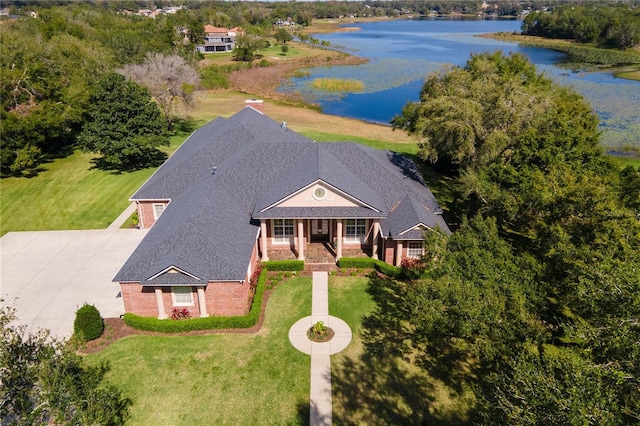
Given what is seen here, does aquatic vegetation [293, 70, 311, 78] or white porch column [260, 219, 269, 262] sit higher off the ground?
aquatic vegetation [293, 70, 311, 78]

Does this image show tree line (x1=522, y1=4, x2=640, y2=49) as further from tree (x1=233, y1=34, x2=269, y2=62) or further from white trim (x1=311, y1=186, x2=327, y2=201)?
white trim (x1=311, y1=186, x2=327, y2=201)

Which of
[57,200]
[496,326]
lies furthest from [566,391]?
[57,200]

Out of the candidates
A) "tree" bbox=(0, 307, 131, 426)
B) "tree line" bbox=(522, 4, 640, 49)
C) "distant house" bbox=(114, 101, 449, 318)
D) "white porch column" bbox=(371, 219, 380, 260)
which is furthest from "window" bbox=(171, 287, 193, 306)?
"tree line" bbox=(522, 4, 640, 49)

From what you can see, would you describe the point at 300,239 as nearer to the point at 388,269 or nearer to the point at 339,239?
the point at 339,239

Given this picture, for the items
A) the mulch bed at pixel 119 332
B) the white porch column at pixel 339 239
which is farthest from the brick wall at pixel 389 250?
the mulch bed at pixel 119 332

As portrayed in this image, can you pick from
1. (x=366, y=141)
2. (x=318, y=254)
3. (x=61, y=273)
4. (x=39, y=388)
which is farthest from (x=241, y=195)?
(x=366, y=141)

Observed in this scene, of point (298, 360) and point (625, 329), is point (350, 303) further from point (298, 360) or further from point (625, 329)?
point (625, 329)
